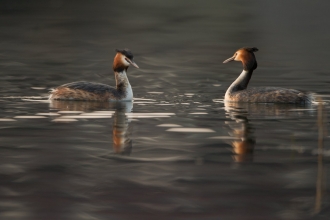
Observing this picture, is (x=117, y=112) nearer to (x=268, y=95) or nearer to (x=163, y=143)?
(x=268, y=95)

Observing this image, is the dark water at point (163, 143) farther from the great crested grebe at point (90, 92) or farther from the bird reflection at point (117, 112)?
the great crested grebe at point (90, 92)

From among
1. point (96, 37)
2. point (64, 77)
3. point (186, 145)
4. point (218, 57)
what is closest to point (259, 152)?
point (186, 145)

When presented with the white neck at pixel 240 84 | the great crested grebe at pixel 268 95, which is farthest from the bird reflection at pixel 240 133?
the white neck at pixel 240 84

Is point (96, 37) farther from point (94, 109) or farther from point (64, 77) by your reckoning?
point (94, 109)

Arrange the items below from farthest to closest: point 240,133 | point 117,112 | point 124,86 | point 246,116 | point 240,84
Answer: point 240,84 < point 124,86 < point 117,112 < point 246,116 < point 240,133

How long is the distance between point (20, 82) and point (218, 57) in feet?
38.4

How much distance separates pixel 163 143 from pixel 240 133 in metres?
1.42

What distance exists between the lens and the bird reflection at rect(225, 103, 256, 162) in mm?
11148

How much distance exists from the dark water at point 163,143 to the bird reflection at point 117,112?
2cm

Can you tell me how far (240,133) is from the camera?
1294 cm

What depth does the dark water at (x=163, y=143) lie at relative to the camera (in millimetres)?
8422

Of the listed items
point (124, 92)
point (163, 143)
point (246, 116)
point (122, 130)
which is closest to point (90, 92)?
point (124, 92)

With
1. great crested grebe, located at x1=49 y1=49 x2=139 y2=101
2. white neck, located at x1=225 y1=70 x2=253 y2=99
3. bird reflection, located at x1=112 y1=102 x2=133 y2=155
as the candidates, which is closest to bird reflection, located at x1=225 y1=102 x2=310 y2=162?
white neck, located at x1=225 y1=70 x2=253 y2=99

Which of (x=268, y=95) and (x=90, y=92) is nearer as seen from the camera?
(x=268, y=95)
